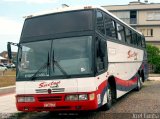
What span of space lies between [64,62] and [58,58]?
0.82 ft

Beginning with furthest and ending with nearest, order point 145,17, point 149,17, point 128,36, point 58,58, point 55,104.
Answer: point 145,17, point 149,17, point 128,36, point 58,58, point 55,104

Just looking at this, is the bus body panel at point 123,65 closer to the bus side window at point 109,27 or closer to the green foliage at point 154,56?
the bus side window at point 109,27

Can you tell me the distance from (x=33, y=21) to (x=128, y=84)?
6.90 metres

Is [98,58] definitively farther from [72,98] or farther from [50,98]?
[50,98]

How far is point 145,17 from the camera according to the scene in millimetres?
64312

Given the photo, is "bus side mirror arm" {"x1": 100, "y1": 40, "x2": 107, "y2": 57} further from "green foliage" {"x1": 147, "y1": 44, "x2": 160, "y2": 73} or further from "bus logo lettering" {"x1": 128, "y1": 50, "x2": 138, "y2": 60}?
"green foliage" {"x1": 147, "y1": 44, "x2": 160, "y2": 73}

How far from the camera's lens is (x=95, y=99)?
1105 centimetres

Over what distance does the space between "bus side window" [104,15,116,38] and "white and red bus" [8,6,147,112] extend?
0.52 m

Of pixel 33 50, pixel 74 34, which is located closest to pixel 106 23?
pixel 74 34

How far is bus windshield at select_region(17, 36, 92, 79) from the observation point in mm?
11266

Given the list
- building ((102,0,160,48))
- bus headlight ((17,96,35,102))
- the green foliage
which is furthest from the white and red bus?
building ((102,0,160,48))

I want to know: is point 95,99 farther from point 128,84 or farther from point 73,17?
point 128,84

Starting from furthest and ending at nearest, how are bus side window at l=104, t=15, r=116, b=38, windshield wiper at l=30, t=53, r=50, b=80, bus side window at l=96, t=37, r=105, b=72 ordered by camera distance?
bus side window at l=104, t=15, r=116, b=38 < bus side window at l=96, t=37, r=105, b=72 < windshield wiper at l=30, t=53, r=50, b=80

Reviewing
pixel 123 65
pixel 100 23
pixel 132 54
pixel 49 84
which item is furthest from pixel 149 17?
pixel 49 84
